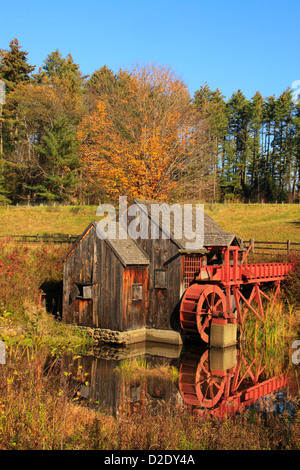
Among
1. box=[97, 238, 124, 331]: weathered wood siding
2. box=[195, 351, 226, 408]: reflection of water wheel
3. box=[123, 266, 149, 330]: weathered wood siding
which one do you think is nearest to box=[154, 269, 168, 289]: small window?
box=[123, 266, 149, 330]: weathered wood siding

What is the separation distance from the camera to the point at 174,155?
32.1 meters

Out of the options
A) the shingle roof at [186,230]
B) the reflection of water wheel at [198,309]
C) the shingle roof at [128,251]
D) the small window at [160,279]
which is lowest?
the reflection of water wheel at [198,309]

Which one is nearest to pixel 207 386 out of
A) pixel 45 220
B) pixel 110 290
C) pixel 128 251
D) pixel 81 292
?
pixel 110 290

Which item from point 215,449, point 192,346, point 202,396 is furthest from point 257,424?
point 192,346

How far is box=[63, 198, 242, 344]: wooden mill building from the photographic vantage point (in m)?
19.3

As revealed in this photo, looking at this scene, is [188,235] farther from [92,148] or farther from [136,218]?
[92,148]

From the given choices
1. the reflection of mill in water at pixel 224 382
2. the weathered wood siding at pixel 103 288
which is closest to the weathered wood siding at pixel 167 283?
the weathered wood siding at pixel 103 288

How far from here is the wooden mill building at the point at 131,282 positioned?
19.3 meters

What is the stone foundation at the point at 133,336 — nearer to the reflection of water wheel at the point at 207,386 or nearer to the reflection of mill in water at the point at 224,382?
the reflection of mill in water at the point at 224,382

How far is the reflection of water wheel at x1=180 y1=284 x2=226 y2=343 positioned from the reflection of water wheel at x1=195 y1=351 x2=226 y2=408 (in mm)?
2751

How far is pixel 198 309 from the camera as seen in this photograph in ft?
60.1

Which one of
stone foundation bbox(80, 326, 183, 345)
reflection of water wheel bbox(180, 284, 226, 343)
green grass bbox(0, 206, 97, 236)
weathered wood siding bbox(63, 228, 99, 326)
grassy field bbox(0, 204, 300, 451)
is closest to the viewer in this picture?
grassy field bbox(0, 204, 300, 451)

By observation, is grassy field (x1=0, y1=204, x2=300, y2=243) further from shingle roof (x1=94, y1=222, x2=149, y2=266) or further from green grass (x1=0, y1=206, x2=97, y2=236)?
shingle roof (x1=94, y1=222, x2=149, y2=266)
